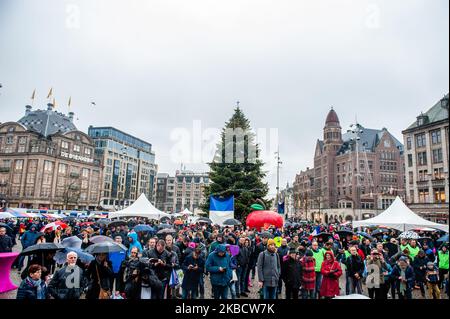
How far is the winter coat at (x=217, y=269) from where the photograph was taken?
8258mm

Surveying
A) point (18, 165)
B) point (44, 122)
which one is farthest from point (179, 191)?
point (18, 165)

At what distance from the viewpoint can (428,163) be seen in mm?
50656

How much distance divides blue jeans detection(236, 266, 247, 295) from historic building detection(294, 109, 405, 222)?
7173 cm

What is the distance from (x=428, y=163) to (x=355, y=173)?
1318 inches

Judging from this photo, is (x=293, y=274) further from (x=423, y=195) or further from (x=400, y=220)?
(x=423, y=195)

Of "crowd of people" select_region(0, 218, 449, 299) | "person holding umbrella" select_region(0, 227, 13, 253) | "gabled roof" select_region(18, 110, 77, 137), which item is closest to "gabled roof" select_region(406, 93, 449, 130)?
"crowd of people" select_region(0, 218, 449, 299)

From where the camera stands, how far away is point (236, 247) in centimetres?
1068

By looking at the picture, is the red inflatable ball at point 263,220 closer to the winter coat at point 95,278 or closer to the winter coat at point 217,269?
the winter coat at point 217,269

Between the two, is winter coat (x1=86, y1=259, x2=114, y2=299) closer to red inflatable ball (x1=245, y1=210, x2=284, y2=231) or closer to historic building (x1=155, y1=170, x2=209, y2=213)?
red inflatable ball (x1=245, y1=210, x2=284, y2=231)

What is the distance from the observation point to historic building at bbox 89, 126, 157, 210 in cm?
10394

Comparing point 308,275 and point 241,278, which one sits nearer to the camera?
point 308,275
